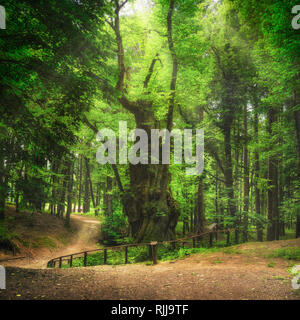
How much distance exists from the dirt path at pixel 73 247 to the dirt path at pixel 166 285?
6.77m

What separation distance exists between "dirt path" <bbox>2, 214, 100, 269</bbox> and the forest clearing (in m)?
0.12

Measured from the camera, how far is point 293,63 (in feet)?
22.4

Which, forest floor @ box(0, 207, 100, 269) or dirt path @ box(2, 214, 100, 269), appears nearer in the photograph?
dirt path @ box(2, 214, 100, 269)

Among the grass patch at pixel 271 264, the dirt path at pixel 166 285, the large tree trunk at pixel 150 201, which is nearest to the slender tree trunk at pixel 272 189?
the large tree trunk at pixel 150 201

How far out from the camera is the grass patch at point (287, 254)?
667cm

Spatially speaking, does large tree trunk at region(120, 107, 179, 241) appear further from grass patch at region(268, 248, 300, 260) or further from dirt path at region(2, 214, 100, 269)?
dirt path at region(2, 214, 100, 269)

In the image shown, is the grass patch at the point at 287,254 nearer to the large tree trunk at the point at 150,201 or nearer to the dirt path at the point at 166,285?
the dirt path at the point at 166,285

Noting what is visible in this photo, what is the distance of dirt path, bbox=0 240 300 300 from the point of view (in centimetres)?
391

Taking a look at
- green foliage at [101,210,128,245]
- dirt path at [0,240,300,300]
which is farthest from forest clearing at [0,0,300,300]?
green foliage at [101,210,128,245]

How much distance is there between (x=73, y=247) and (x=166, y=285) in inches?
490

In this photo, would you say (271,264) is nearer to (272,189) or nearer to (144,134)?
(272,189)
